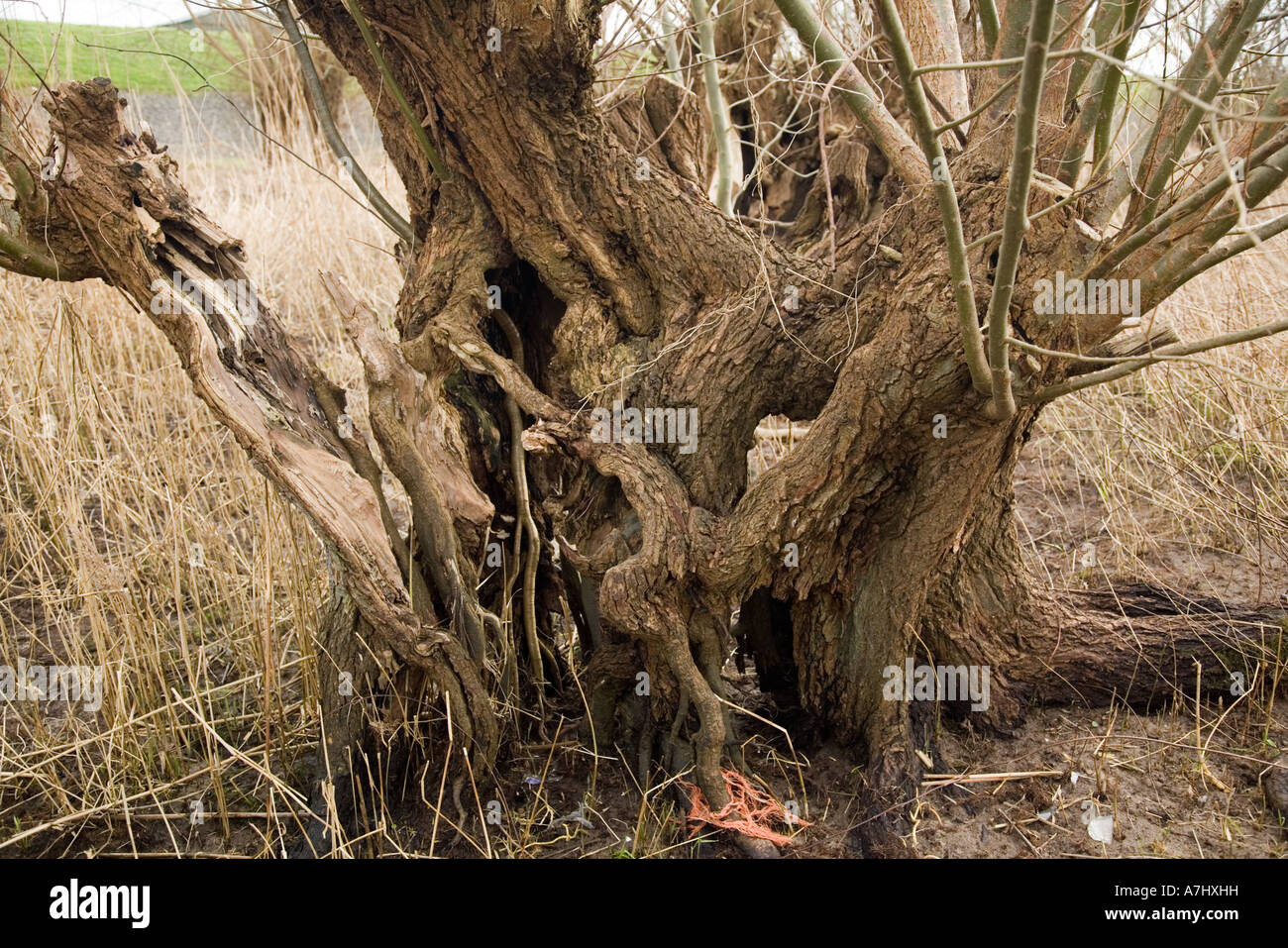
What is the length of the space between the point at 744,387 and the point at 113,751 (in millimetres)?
1963

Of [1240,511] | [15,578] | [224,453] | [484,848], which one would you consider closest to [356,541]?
[484,848]

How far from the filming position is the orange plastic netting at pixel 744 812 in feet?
7.67

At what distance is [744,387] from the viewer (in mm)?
2506
